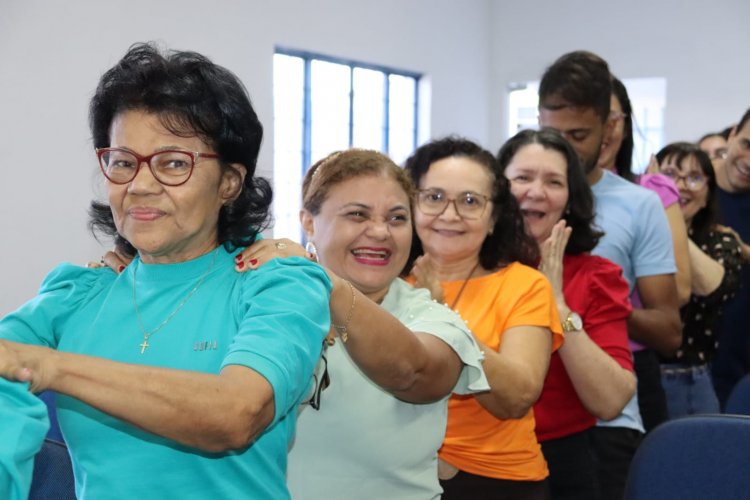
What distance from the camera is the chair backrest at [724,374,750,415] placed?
247 cm

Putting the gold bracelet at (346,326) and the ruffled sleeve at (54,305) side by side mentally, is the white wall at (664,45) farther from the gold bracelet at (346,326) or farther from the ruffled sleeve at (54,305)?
the ruffled sleeve at (54,305)

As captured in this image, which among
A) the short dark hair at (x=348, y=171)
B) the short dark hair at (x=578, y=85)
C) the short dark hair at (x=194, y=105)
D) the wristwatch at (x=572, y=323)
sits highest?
the short dark hair at (x=578, y=85)

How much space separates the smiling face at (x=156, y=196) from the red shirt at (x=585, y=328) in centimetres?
131

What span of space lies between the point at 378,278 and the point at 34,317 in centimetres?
79

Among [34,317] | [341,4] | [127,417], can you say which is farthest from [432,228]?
[341,4]

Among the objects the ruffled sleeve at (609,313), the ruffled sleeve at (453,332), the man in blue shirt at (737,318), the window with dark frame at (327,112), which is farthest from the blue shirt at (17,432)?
the window with dark frame at (327,112)

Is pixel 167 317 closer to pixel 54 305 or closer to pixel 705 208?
pixel 54 305

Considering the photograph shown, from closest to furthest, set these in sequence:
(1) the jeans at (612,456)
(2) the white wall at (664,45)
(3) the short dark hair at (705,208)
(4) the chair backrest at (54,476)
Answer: (4) the chair backrest at (54,476)
(1) the jeans at (612,456)
(3) the short dark hair at (705,208)
(2) the white wall at (664,45)

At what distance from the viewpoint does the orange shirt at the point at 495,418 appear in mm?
2049

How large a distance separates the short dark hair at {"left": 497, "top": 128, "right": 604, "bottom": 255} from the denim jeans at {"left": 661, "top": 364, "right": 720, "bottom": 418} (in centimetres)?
79

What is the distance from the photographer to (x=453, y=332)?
172cm

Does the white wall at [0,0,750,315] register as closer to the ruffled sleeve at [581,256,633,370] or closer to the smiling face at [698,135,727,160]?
the ruffled sleeve at [581,256,633,370]

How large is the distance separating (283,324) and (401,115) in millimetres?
7829

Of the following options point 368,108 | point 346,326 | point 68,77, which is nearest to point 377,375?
point 346,326
